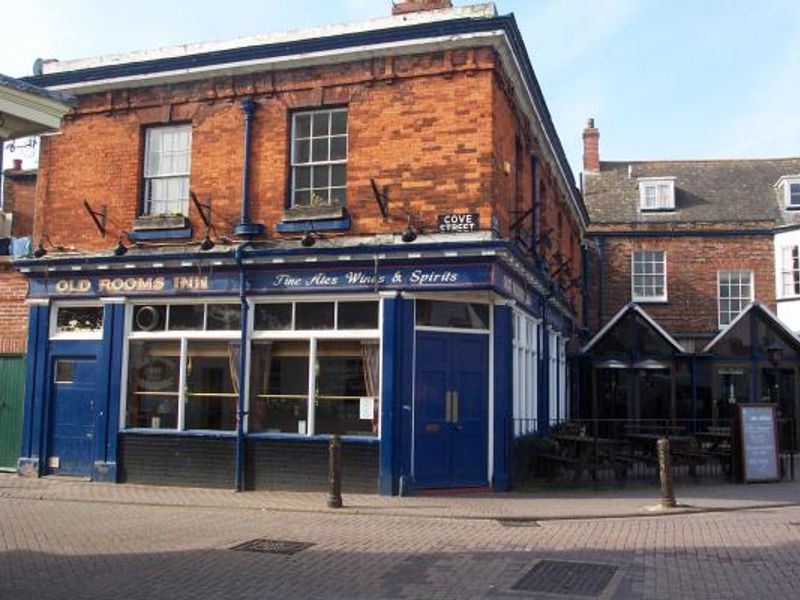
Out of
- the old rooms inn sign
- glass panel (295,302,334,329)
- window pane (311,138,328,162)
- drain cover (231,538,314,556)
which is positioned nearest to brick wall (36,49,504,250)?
window pane (311,138,328,162)

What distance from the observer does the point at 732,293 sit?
28453mm

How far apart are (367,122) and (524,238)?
12.6ft

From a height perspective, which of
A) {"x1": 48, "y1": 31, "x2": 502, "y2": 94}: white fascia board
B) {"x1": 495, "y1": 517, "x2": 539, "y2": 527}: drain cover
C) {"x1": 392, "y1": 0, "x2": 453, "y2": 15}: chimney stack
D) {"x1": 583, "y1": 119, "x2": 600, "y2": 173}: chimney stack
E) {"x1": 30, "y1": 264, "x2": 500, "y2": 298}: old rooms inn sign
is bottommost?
{"x1": 495, "y1": 517, "x2": 539, "y2": 527}: drain cover

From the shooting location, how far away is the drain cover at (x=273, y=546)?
883cm

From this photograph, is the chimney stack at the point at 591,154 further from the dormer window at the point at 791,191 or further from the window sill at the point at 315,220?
the window sill at the point at 315,220

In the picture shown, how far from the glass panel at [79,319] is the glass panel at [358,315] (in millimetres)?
4591

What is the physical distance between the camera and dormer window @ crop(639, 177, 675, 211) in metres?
30.2

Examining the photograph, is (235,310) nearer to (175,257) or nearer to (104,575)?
(175,257)

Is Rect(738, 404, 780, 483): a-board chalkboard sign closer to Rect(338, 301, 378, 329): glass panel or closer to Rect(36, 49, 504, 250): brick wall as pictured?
Rect(36, 49, 504, 250): brick wall

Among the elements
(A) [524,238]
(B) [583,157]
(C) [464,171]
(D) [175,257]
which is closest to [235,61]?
(D) [175,257]

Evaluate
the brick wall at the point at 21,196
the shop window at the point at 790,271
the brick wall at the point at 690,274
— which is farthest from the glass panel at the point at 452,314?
the shop window at the point at 790,271

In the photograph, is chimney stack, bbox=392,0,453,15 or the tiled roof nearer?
chimney stack, bbox=392,0,453,15

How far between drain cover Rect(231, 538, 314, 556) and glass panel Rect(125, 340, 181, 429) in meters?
5.45

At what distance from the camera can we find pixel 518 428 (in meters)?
14.5
